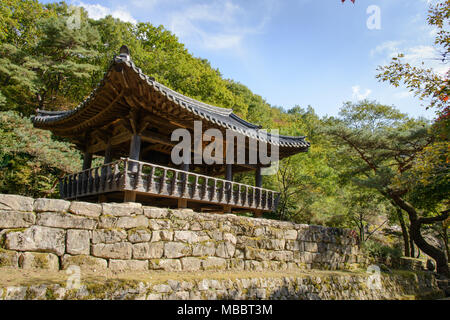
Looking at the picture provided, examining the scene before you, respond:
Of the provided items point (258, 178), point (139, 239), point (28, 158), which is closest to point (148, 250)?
point (139, 239)

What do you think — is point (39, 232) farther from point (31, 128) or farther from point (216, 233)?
point (31, 128)

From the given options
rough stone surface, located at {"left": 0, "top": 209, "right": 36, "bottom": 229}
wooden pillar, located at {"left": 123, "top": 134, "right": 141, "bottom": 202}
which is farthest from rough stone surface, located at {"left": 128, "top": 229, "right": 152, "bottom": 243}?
wooden pillar, located at {"left": 123, "top": 134, "right": 141, "bottom": 202}

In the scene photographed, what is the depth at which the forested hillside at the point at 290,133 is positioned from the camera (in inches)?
414

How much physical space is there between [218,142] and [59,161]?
6960 millimetres

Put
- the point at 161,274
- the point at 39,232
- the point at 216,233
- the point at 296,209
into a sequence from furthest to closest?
the point at 296,209 → the point at 216,233 → the point at 161,274 → the point at 39,232

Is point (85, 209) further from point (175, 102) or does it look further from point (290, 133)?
point (290, 133)

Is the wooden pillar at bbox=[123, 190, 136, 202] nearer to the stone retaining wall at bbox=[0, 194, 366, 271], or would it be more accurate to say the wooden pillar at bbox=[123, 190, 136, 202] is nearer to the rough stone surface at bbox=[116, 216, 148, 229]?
the stone retaining wall at bbox=[0, 194, 366, 271]

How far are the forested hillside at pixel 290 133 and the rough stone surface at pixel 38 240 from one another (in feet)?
23.1

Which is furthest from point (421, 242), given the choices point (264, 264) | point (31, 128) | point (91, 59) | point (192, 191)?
point (91, 59)

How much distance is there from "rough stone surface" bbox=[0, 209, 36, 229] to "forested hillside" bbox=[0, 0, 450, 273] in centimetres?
731

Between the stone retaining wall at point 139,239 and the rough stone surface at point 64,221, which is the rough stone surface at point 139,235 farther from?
the rough stone surface at point 64,221

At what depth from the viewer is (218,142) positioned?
10.4 metres

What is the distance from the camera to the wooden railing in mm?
7590

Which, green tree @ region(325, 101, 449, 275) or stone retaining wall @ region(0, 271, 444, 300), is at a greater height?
green tree @ region(325, 101, 449, 275)
